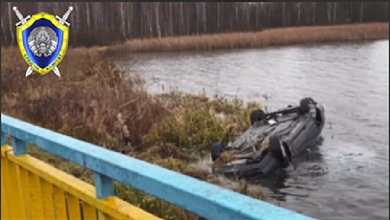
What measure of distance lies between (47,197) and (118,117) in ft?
19.7

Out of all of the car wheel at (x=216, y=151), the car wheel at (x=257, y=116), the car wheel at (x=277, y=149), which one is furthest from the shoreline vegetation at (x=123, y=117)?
the car wheel at (x=277, y=149)

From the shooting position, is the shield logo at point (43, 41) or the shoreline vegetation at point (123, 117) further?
the shoreline vegetation at point (123, 117)

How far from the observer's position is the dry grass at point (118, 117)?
24.0ft

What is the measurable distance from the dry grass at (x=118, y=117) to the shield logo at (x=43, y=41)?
573 centimetres

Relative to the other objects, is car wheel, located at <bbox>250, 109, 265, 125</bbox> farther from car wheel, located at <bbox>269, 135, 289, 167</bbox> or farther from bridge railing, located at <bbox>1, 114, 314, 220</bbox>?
bridge railing, located at <bbox>1, 114, 314, 220</bbox>

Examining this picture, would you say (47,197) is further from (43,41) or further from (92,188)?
(43,41)

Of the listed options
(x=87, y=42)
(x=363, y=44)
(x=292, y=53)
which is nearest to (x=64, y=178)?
(x=87, y=42)

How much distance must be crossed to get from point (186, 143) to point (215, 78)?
9.09 meters

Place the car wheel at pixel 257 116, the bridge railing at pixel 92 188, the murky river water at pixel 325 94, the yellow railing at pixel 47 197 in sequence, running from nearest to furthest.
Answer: the bridge railing at pixel 92 188
the yellow railing at pixel 47 197
the murky river water at pixel 325 94
the car wheel at pixel 257 116

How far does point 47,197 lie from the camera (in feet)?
6.10

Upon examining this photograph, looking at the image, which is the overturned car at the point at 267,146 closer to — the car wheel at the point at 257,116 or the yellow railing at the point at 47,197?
the car wheel at the point at 257,116

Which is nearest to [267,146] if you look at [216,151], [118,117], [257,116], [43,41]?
[216,151]

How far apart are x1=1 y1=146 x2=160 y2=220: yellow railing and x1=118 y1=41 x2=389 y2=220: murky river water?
5023mm

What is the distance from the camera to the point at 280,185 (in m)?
7.51
